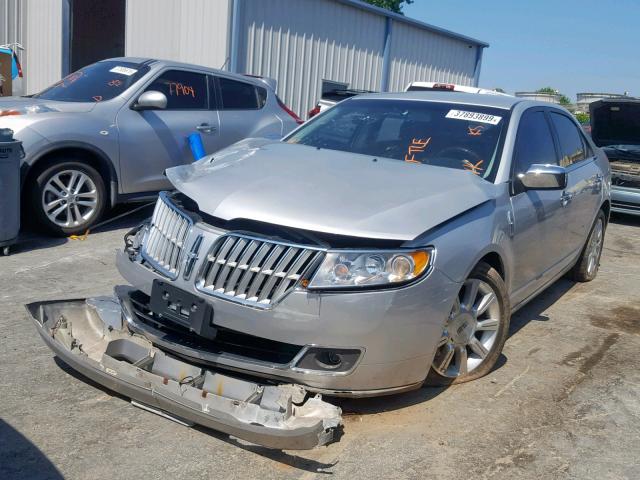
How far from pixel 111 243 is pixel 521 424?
177 inches

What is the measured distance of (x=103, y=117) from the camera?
280 inches

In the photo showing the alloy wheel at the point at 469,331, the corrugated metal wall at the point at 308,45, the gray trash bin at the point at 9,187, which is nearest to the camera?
the alloy wheel at the point at 469,331

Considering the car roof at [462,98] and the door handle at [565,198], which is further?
the door handle at [565,198]

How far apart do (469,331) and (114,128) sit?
15.1ft

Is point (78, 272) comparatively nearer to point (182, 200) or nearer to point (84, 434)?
point (182, 200)

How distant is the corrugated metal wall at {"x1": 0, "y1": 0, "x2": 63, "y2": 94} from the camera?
1550 cm

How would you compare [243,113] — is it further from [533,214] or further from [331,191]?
[331,191]

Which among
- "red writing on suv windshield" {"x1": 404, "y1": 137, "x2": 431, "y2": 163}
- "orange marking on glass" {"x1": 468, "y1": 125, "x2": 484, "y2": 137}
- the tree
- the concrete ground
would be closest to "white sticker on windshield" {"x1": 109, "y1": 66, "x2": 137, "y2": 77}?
the concrete ground

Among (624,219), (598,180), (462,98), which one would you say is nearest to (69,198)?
(462,98)

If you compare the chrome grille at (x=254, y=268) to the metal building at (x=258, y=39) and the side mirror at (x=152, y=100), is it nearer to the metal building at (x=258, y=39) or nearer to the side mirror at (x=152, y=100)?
the side mirror at (x=152, y=100)

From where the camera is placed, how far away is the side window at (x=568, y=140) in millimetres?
5608

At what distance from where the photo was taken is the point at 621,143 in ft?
36.8

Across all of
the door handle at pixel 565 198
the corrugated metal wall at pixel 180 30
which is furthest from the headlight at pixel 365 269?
the corrugated metal wall at pixel 180 30

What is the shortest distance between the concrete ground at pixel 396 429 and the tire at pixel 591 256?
5.22 ft
